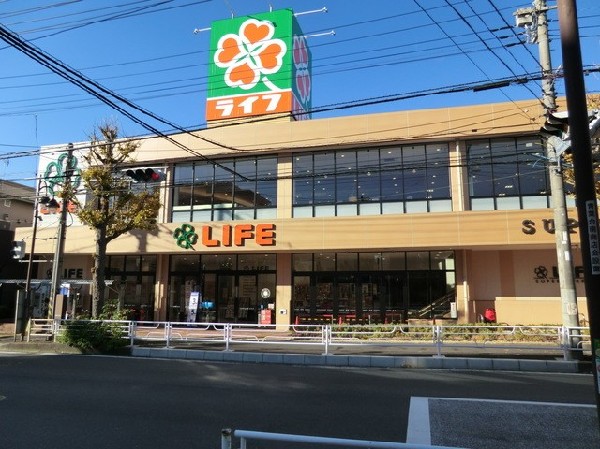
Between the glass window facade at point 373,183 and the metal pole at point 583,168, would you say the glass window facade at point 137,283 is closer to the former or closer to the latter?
the glass window facade at point 373,183

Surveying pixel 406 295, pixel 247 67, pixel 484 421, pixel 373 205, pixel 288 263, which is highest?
pixel 247 67

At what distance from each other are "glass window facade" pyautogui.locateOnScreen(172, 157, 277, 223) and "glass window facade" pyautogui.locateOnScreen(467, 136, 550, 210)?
9.23 metres

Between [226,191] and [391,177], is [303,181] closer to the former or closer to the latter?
[226,191]

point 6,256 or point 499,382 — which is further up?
point 6,256

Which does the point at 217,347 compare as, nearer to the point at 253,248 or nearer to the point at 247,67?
the point at 253,248

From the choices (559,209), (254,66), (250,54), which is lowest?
(559,209)

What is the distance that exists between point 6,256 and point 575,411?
30.6m

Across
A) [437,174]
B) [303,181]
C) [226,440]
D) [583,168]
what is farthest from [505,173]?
[226,440]

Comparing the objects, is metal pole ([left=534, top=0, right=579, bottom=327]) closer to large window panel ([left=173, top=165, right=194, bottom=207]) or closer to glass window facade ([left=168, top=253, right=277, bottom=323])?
glass window facade ([left=168, top=253, right=277, bottom=323])

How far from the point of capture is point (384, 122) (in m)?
21.5

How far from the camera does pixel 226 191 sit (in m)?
24.0

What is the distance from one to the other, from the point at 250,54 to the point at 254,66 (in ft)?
3.30

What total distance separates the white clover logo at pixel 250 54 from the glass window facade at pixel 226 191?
21.0 feet

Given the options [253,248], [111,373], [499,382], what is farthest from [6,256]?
[499,382]
